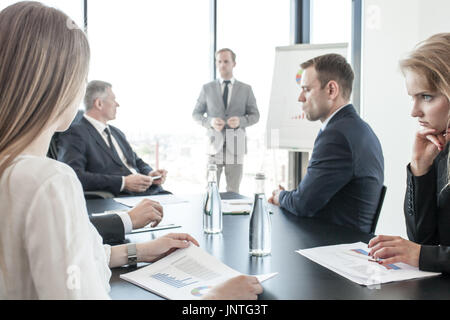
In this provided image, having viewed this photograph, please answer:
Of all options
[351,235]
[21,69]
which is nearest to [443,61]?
[351,235]

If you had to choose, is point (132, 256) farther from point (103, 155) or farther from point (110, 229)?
point (103, 155)

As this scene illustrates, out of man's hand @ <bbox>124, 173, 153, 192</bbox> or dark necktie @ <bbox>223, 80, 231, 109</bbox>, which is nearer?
man's hand @ <bbox>124, 173, 153, 192</bbox>

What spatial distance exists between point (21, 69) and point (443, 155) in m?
1.34

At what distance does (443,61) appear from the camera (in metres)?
1.36

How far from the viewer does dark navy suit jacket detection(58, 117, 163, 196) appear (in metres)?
2.76

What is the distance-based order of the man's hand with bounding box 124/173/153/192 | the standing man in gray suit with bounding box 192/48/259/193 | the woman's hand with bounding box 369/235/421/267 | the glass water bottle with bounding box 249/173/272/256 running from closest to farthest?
the woman's hand with bounding box 369/235/421/267 → the glass water bottle with bounding box 249/173/272/256 → the man's hand with bounding box 124/173/153/192 → the standing man in gray suit with bounding box 192/48/259/193

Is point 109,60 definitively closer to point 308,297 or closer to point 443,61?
point 443,61

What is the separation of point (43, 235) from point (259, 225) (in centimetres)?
68

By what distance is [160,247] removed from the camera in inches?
45.5

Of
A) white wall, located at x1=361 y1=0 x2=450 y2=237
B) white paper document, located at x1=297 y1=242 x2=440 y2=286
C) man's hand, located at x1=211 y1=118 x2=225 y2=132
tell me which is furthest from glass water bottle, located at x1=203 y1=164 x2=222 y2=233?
man's hand, located at x1=211 y1=118 x2=225 y2=132

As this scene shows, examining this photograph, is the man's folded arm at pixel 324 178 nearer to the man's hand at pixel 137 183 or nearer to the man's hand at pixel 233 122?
the man's hand at pixel 137 183

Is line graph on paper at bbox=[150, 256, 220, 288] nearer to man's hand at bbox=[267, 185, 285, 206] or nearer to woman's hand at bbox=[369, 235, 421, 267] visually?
woman's hand at bbox=[369, 235, 421, 267]

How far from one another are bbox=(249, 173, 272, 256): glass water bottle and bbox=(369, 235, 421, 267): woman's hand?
0.28 meters

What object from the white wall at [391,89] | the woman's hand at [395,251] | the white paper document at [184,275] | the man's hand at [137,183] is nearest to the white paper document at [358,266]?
the woman's hand at [395,251]
